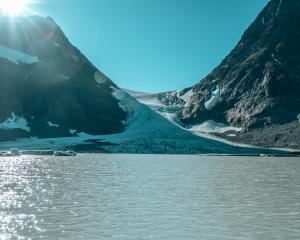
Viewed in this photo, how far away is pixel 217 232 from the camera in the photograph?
29469 mm

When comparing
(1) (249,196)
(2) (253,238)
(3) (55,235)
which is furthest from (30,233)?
(1) (249,196)

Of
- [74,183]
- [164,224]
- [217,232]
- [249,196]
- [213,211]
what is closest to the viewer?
[217,232]

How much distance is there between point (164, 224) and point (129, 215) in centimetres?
405

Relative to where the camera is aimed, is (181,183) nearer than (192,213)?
No

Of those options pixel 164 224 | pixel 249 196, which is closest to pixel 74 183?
pixel 249 196

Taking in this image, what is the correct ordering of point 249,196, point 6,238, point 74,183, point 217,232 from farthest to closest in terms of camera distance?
point 74,183, point 249,196, point 217,232, point 6,238

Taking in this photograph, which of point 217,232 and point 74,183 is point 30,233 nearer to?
point 217,232

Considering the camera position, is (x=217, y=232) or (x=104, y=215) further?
(x=104, y=215)

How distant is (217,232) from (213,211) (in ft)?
25.7

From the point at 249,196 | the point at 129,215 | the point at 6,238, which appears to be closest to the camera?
the point at 6,238

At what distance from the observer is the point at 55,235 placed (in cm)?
2797

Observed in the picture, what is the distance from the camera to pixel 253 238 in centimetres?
2805

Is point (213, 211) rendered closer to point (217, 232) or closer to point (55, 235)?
point (217, 232)

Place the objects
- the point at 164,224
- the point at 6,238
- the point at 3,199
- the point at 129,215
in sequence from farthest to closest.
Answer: the point at 3,199, the point at 129,215, the point at 164,224, the point at 6,238
